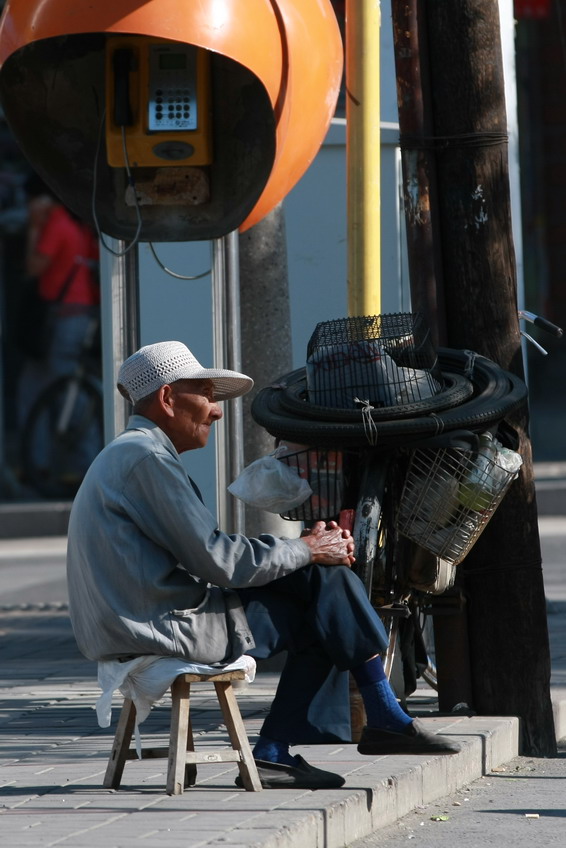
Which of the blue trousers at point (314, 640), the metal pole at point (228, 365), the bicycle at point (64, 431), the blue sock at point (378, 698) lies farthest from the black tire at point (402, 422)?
the bicycle at point (64, 431)

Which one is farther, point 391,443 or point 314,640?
point 391,443

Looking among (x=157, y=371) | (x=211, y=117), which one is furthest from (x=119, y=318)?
(x=157, y=371)

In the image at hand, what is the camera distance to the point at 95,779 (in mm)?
5164

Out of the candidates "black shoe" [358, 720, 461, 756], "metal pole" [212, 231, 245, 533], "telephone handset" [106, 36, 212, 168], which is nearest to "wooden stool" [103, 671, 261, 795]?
"black shoe" [358, 720, 461, 756]

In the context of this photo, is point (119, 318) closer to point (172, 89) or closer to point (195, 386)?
point (172, 89)

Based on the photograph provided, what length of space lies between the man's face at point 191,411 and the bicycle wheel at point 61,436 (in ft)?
34.7

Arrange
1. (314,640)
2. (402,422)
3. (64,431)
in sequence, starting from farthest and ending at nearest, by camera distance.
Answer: (64,431)
(402,422)
(314,640)

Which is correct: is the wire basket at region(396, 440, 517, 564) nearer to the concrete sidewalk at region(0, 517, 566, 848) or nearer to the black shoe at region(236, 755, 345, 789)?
the concrete sidewalk at region(0, 517, 566, 848)

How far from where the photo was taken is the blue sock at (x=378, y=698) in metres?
4.94

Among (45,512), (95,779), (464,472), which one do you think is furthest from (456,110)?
(45,512)

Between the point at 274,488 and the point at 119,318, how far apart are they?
221 cm

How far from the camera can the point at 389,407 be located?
5.46m

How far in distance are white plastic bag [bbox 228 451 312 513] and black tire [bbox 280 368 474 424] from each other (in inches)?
8.2

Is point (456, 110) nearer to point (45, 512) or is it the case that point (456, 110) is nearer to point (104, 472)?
point (104, 472)
